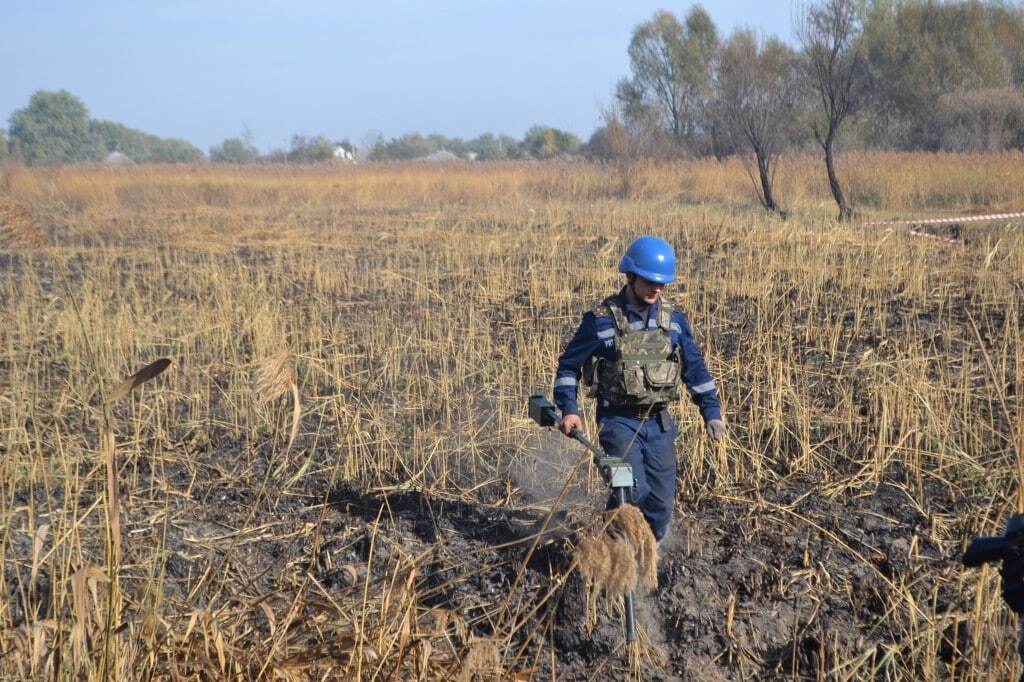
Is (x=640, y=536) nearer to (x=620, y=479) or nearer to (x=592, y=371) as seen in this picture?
(x=620, y=479)

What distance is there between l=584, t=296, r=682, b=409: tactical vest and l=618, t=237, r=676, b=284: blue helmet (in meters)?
0.17

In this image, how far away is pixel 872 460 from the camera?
520 cm

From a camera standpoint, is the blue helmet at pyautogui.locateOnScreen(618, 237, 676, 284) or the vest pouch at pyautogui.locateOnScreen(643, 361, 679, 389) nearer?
the blue helmet at pyautogui.locateOnScreen(618, 237, 676, 284)

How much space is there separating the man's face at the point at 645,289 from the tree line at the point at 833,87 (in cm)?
1378

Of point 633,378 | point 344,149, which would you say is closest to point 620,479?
point 633,378

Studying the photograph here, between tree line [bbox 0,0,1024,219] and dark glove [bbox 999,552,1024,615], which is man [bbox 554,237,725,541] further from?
tree line [bbox 0,0,1024,219]

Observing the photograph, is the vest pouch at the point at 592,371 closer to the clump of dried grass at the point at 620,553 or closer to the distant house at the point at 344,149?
the clump of dried grass at the point at 620,553

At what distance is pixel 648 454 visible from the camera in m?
4.19

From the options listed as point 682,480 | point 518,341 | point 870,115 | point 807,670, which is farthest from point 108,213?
point 870,115

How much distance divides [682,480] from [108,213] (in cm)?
1582

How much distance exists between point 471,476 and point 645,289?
1736 mm

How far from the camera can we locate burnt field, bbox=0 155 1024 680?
2.84 m

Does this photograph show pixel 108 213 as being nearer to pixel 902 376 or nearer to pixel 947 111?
pixel 902 376

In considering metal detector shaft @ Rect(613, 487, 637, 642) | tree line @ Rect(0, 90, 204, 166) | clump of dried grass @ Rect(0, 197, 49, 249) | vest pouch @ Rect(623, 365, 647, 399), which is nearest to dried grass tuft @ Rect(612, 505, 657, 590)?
metal detector shaft @ Rect(613, 487, 637, 642)
